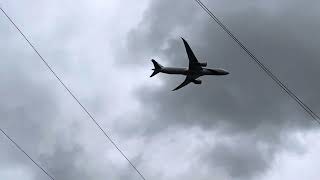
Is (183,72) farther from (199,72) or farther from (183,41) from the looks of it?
(183,41)

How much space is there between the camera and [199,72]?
613 feet

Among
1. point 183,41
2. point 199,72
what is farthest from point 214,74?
point 183,41

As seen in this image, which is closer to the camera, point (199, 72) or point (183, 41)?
point (183, 41)

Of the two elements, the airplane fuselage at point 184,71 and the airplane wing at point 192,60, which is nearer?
the airplane wing at point 192,60

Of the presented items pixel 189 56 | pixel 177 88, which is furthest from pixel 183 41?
pixel 177 88

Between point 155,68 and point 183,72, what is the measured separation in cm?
672

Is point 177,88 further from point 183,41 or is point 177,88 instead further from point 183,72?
point 183,41

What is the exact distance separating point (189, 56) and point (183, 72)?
543 centimetres

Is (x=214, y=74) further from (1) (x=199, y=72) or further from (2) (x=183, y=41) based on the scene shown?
(2) (x=183, y=41)

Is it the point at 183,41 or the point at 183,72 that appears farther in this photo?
the point at 183,72

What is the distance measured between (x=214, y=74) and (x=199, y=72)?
14.8 ft

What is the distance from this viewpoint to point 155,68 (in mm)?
189000

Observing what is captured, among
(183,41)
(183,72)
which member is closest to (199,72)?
(183,72)

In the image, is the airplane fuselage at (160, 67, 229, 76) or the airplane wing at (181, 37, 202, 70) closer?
the airplane wing at (181, 37, 202, 70)
